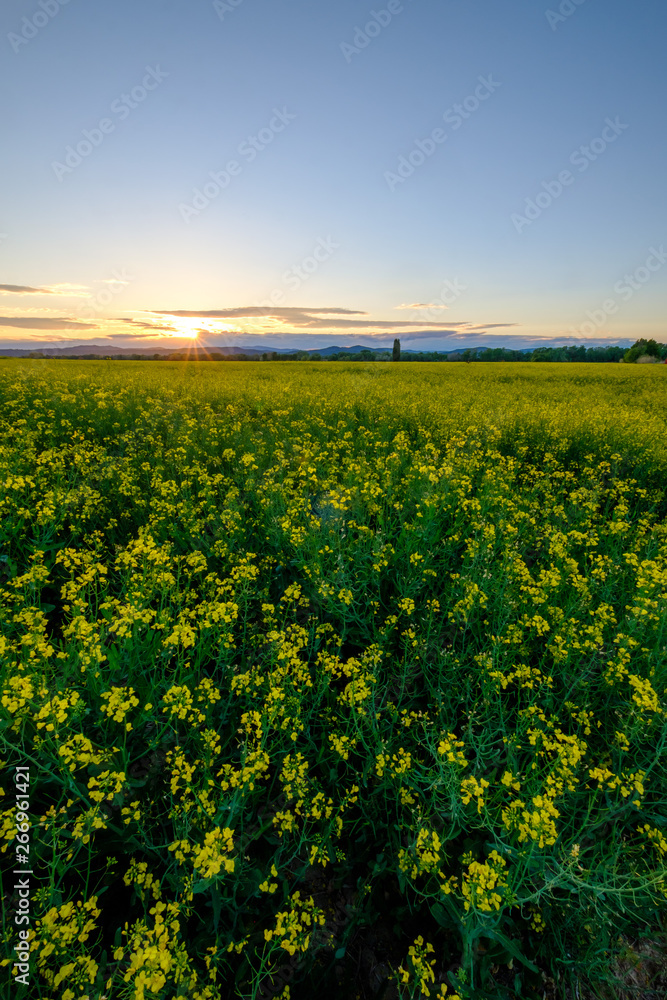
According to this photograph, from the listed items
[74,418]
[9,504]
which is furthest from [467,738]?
[74,418]

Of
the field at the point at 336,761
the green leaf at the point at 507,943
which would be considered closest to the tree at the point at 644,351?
the field at the point at 336,761

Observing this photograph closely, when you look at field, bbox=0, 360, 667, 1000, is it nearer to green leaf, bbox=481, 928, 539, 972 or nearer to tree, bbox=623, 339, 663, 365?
green leaf, bbox=481, 928, 539, 972

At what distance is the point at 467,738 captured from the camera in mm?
2598

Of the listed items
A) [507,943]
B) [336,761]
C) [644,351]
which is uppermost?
[644,351]

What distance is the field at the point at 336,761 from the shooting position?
2006 millimetres

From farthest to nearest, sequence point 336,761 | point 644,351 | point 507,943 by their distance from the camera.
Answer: point 644,351 → point 336,761 → point 507,943

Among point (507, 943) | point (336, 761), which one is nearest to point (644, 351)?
point (336, 761)

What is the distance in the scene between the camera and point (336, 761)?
8.58ft

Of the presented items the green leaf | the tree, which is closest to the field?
the green leaf

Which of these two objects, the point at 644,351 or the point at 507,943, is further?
the point at 644,351

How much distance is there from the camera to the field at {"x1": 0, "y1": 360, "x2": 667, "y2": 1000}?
201 centimetres

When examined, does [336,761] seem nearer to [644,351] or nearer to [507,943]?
[507,943]

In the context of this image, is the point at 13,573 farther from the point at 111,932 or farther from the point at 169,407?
the point at 169,407

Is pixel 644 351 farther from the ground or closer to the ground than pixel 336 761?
farther from the ground
